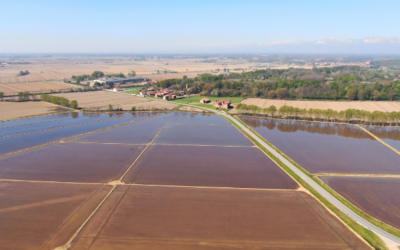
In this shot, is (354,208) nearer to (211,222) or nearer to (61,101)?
(211,222)

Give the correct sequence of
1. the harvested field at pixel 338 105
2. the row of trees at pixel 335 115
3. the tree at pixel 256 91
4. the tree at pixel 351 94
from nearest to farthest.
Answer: the row of trees at pixel 335 115 < the harvested field at pixel 338 105 < the tree at pixel 351 94 < the tree at pixel 256 91

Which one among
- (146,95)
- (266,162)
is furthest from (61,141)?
(146,95)

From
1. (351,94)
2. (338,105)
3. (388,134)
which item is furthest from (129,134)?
(351,94)

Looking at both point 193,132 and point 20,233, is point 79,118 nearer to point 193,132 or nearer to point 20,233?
point 193,132

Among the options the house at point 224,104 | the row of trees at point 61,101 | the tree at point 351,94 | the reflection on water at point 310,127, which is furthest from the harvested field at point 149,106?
the tree at point 351,94

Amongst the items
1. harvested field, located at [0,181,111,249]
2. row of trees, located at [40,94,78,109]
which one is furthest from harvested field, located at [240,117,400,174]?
row of trees, located at [40,94,78,109]

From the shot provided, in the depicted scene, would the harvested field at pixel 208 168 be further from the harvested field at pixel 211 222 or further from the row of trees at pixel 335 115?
the row of trees at pixel 335 115

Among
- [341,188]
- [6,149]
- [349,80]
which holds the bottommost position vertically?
[341,188]
